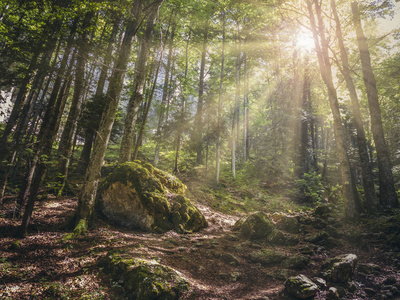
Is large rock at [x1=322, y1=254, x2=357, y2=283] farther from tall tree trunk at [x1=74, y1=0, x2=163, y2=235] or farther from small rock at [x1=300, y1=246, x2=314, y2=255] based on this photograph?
tall tree trunk at [x1=74, y1=0, x2=163, y2=235]

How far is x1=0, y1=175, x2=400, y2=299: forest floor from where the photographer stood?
3480 millimetres

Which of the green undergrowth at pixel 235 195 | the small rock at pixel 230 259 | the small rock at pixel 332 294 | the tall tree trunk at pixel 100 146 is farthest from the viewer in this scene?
the green undergrowth at pixel 235 195

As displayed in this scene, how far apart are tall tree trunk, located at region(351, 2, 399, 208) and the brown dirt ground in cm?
412

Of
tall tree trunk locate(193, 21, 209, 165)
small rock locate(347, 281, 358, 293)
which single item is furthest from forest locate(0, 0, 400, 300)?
tall tree trunk locate(193, 21, 209, 165)

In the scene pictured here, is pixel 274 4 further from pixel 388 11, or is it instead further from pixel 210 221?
pixel 210 221

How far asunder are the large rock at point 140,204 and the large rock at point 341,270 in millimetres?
4566

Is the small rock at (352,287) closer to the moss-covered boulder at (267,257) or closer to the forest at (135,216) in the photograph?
the forest at (135,216)

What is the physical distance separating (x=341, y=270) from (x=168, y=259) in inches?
163

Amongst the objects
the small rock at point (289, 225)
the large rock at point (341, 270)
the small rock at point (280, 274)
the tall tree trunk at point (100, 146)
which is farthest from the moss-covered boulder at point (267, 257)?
the tall tree trunk at point (100, 146)

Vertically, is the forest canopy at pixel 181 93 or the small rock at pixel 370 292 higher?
the forest canopy at pixel 181 93

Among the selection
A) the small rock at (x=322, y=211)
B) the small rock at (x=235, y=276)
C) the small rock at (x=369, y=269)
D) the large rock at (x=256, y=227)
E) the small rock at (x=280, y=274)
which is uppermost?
the small rock at (x=322, y=211)

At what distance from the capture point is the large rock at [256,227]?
23.6 feet

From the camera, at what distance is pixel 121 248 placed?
488 cm

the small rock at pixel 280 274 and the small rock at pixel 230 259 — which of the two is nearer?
the small rock at pixel 280 274
